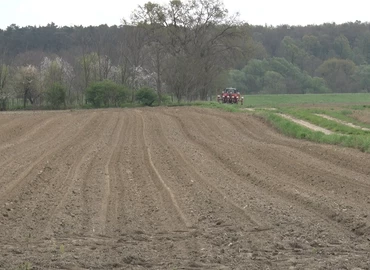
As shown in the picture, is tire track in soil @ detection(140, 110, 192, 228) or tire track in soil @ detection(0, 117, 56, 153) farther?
tire track in soil @ detection(0, 117, 56, 153)

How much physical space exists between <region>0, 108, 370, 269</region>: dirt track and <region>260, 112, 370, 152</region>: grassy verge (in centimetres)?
161

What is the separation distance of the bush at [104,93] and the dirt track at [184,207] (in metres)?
38.3

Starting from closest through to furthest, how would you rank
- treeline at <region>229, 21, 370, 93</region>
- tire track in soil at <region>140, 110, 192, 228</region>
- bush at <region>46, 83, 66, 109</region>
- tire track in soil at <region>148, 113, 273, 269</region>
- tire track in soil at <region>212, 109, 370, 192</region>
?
tire track in soil at <region>148, 113, 273, 269</region> → tire track in soil at <region>140, 110, 192, 228</region> → tire track in soil at <region>212, 109, 370, 192</region> → bush at <region>46, 83, 66, 109</region> → treeline at <region>229, 21, 370, 93</region>

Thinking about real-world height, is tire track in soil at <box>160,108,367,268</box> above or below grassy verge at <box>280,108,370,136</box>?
above

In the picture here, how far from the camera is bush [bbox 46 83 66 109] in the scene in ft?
198

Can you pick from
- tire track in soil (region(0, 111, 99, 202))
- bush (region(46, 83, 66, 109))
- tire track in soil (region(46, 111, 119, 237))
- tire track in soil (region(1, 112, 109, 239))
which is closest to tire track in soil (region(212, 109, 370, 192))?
tire track in soil (region(46, 111, 119, 237))

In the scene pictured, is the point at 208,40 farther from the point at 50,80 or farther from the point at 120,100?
the point at 50,80

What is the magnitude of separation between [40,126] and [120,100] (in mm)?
29454

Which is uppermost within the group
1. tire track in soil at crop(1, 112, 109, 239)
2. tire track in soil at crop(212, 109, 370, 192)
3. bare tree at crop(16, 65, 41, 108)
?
bare tree at crop(16, 65, 41, 108)

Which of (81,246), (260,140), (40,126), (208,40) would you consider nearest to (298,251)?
(81,246)

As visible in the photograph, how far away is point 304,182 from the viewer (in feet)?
45.1

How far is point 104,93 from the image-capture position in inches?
2355

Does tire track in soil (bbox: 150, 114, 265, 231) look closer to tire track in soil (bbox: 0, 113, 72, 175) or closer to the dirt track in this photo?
the dirt track

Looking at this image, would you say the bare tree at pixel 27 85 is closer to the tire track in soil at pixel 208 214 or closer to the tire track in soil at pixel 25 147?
the tire track in soil at pixel 25 147
